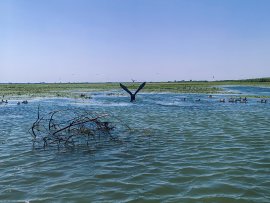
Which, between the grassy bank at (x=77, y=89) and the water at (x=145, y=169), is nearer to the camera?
the water at (x=145, y=169)

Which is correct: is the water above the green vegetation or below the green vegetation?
below

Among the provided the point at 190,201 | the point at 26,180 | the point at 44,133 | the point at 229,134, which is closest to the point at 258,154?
the point at 229,134

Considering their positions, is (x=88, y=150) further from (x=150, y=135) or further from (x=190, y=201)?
(x=190, y=201)

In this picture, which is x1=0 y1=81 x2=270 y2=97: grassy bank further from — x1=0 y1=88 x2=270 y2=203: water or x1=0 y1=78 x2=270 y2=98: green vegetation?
x1=0 y1=88 x2=270 y2=203: water

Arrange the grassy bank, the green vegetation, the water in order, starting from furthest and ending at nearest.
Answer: the green vegetation, the grassy bank, the water

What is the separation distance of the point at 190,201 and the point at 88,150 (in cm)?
589

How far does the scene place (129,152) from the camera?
1177 cm

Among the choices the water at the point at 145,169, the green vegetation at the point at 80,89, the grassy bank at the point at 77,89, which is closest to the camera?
the water at the point at 145,169

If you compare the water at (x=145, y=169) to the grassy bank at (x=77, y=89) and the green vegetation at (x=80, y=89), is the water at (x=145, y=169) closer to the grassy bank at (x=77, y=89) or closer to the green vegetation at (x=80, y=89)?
the green vegetation at (x=80, y=89)

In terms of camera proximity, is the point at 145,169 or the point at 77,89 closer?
the point at 145,169

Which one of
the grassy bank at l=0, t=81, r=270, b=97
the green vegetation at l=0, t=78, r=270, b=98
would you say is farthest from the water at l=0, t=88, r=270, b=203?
the grassy bank at l=0, t=81, r=270, b=97

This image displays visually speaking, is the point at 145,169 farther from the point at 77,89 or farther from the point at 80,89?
the point at 80,89

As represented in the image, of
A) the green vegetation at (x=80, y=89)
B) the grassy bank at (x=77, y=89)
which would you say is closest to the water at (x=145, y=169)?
the green vegetation at (x=80, y=89)

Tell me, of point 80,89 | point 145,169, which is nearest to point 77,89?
point 80,89
